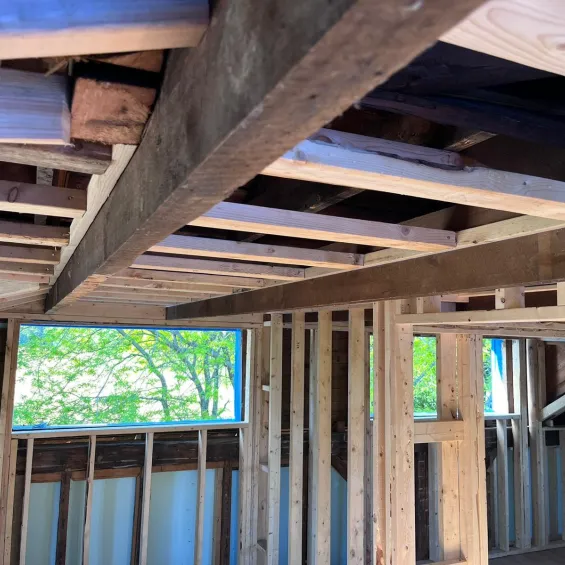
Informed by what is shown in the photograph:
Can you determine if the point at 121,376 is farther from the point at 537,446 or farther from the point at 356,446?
the point at 537,446

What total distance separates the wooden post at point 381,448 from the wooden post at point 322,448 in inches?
54.0

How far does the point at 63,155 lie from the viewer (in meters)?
0.90

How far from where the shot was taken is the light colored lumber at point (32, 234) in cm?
146

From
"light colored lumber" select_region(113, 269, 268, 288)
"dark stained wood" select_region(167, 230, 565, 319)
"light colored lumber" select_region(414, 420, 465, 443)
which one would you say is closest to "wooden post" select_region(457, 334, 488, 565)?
"light colored lumber" select_region(414, 420, 465, 443)

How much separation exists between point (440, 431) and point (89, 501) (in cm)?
312

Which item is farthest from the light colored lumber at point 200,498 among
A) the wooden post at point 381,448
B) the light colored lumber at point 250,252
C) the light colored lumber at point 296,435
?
the light colored lumber at point 250,252

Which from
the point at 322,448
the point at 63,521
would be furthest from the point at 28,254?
the point at 63,521

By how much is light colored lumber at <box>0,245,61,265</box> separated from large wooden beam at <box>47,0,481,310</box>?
125 centimetres

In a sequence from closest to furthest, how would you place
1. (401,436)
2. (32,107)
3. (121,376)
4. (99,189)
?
(32,107) → (99,189) → (401,436) → (121,376)

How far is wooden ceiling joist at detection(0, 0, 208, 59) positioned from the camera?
18.4 inches

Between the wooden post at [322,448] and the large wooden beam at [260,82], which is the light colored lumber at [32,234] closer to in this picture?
the large wooden beam at [260,82]

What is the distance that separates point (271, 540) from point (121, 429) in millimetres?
1659

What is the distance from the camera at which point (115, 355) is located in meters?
5.67

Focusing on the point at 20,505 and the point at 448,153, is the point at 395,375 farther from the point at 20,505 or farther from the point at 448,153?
the point at 20,505
